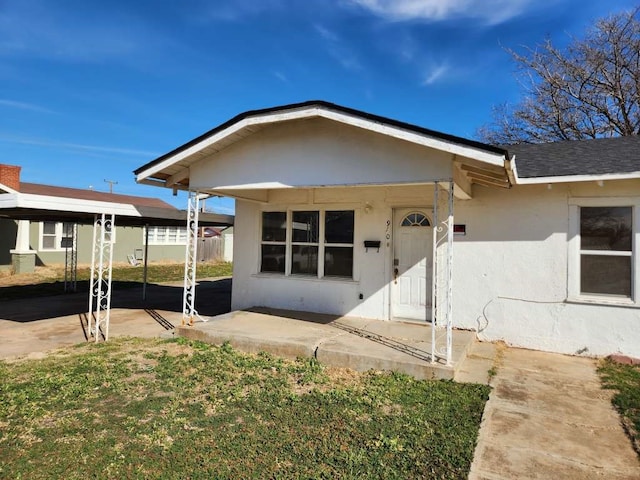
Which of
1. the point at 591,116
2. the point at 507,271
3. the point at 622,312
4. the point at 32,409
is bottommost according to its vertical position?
the point at 32,409

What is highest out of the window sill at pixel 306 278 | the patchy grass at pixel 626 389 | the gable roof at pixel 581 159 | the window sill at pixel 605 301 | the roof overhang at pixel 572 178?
the gable roof at pixel 581 159

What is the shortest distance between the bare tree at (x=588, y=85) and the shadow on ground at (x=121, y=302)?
16.8 meters

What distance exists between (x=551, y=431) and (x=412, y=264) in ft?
13.7

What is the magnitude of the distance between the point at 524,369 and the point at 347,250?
393 cm

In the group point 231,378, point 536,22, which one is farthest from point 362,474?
point 536,22

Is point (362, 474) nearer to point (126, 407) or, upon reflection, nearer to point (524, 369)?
point (126, 407)

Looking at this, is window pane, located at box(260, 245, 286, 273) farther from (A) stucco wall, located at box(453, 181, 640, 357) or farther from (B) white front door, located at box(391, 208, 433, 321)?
(A) stucco wall, located at box(453, 181, 640, 357)

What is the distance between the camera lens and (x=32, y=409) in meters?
4.20

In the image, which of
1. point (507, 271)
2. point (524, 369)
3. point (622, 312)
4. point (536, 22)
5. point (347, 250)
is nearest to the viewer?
point (524, 369)

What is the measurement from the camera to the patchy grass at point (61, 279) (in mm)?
13780

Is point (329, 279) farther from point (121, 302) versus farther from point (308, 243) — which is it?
point (121, 302)

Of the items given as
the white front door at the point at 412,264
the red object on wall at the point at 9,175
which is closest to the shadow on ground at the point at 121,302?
the white front door at the point at 412,264

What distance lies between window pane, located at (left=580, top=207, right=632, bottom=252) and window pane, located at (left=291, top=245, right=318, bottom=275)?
4991mm

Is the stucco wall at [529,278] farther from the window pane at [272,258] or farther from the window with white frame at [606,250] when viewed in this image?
the window pane at [272,258]
